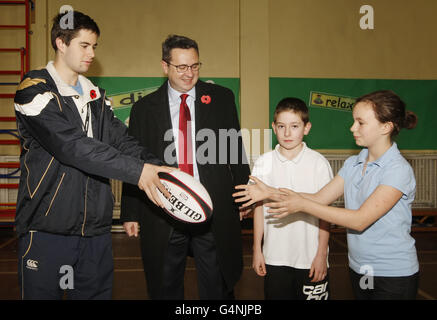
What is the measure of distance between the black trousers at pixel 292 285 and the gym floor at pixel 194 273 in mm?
1230

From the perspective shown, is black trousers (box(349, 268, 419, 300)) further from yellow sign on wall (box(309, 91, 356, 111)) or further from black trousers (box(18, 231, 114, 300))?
yellow sign on wall (box(309, 91, 356, 111))

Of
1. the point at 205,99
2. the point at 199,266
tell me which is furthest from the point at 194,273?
the point at 205,99

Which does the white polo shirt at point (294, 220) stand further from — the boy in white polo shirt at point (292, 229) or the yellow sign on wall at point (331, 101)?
the yellow sign on wall at point (331, 101)

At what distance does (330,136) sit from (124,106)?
11.9ft

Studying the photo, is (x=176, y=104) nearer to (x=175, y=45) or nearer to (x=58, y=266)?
(x=175, y=45)

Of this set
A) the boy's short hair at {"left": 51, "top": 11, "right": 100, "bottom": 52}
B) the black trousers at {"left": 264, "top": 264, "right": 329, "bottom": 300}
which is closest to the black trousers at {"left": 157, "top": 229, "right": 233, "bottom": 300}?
the black trousers at {"left": 264, "top": 264, "right": 329, "bottom": 300}

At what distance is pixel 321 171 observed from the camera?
2.28m

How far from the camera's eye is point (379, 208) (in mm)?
1724

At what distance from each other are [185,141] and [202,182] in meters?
0.29

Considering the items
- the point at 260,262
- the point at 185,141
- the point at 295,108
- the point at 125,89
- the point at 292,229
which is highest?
the point at 125,89

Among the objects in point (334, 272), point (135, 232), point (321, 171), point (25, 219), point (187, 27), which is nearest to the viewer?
point (25, 219)

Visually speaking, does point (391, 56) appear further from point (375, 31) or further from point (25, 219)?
point (25, 219)

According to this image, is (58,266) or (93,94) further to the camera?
(93,94)
